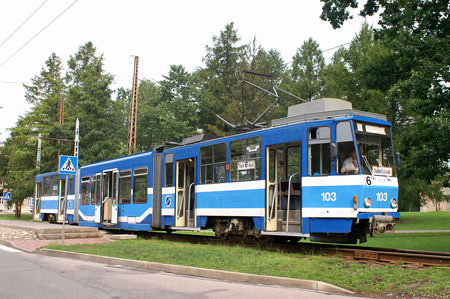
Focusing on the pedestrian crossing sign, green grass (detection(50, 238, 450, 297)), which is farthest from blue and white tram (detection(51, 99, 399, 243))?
the pedestrian crossing sign

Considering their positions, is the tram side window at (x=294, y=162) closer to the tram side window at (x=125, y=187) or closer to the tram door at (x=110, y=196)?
the tram side window at (x=125, y=187)

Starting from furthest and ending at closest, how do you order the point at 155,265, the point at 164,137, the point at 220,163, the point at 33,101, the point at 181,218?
the point at 33,101
the point at 164,137
the point at 181,218
the point at 220,163
the point at 155,265

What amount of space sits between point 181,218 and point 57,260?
509 centimetres

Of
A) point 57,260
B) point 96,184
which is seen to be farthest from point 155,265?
point 96,184

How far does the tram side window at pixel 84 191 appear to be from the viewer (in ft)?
78.6

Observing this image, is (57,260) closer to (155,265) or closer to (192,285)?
(155,265)

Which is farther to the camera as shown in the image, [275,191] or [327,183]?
[275,191]

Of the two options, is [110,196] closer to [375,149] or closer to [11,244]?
[11,244]

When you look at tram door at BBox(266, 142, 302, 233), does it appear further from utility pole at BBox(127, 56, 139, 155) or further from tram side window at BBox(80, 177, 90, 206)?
utility pole at BBox(127, 56, 139, 155)

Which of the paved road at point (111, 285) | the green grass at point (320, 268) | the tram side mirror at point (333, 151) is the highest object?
the tram side mirror at point (333, 151)

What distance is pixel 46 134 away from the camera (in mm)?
46531

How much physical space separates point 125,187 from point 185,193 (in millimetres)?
4471

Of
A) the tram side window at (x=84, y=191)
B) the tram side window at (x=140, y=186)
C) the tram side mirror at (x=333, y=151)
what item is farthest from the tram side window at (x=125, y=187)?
the tram side mirror at (x=333, y=151)

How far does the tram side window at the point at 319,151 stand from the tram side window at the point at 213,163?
3.48 meters
